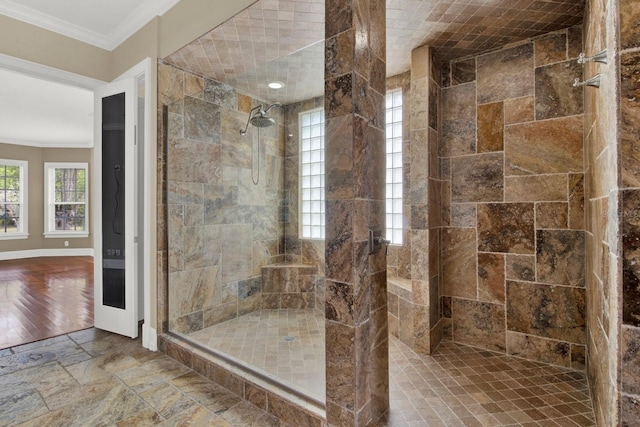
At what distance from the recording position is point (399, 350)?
258 cm

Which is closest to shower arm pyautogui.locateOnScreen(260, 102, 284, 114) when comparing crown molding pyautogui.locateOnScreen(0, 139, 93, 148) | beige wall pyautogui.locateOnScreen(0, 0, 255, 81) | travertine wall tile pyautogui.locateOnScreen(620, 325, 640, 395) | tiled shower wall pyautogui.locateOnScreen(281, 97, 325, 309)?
tiled shower wall pyautogui.locateOnScreen(281, 97, 325, 309)

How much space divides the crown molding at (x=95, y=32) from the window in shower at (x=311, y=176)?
4.61ft

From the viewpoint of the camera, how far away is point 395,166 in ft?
9.98

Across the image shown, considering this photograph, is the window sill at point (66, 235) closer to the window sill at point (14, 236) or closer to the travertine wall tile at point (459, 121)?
the window sill at point (14, 236)

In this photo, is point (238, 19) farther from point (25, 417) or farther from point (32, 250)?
point (32, 250)

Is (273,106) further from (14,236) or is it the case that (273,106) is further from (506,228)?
(14,236)

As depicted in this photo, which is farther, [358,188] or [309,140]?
[309,140]

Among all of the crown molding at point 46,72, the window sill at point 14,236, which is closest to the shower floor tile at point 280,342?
the crown molding at point 46,72

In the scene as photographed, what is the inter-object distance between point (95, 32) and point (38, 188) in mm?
6696

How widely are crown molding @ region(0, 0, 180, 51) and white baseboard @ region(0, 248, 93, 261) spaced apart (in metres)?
6.57

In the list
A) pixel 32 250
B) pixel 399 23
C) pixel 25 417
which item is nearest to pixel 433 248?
pixel 399 23

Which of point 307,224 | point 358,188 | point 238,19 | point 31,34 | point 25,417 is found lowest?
point 25,417

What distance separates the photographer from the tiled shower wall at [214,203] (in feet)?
9.06

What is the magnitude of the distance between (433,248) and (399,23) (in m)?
1.68
